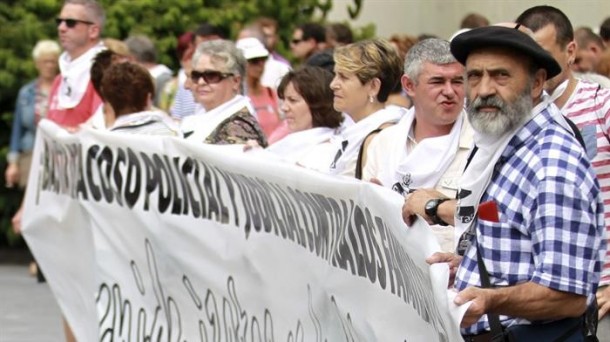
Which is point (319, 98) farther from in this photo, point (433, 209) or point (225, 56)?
point (433, 209)

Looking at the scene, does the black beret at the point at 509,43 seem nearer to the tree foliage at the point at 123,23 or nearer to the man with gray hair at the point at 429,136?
the man with gray hair at the point at 429,136

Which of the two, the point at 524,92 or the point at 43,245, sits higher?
the point at 524,92

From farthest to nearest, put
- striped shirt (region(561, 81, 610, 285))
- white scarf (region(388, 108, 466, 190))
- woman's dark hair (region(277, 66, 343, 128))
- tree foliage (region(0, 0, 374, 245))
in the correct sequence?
1. tree foliage (region(0, 0, 374, 245))
2. woman's dark hair (region(277, 66, 343, 128))
3. white scarf (region(388, 108, 466, 190))
4. striped shirt (region(561, 81, 610, 285))

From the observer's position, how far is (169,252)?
781 cm

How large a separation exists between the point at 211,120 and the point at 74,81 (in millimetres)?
2395

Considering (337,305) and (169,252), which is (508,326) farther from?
(169,252)

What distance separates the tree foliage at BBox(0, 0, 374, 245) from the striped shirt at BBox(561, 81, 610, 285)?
8568 millimetres

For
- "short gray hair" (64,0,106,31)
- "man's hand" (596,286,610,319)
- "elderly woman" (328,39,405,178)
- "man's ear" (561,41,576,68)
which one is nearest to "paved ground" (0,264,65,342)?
"short gray hair" (64,0,106,31)

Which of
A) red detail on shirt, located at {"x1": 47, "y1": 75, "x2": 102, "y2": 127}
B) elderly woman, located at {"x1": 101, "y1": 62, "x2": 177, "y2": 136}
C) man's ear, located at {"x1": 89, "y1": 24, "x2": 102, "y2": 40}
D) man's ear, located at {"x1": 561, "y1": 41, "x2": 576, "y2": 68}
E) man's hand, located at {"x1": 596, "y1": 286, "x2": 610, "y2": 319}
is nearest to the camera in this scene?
man's hand, located at {"x1": 596, "y1": 286, "x2": 610, "y2": 319}

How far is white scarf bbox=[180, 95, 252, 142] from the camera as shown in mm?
8312

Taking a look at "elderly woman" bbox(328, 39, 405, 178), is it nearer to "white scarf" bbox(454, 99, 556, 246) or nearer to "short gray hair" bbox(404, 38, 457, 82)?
"short gray hair" bbox(404, 38, 457, 82)

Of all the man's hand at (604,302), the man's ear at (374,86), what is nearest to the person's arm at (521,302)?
the man's hand at (604,302)

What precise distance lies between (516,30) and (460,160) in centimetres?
141

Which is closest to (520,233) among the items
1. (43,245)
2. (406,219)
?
(406,219)
